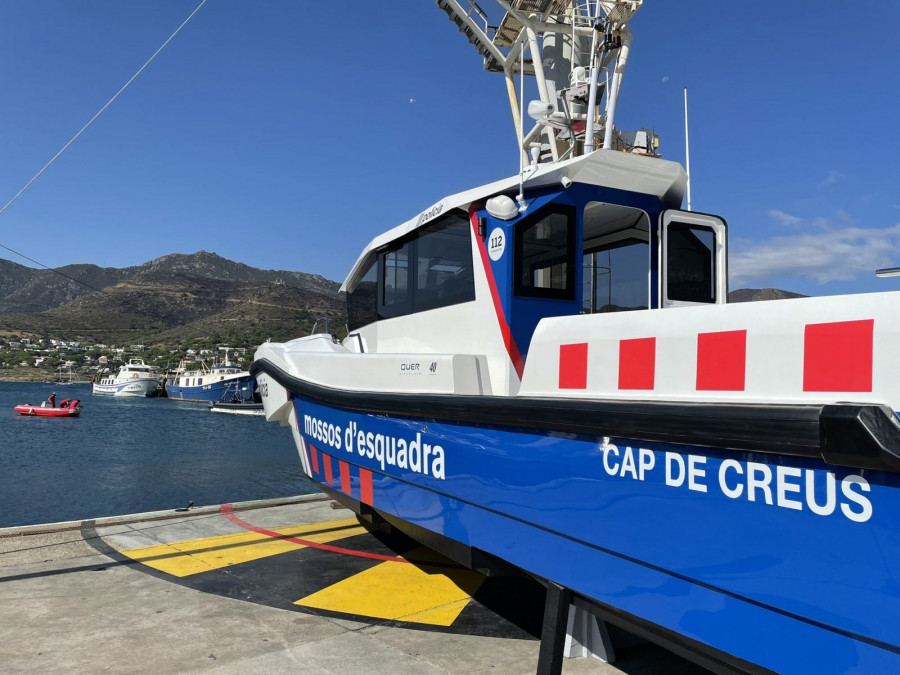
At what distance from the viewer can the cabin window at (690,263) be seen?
3715 mm

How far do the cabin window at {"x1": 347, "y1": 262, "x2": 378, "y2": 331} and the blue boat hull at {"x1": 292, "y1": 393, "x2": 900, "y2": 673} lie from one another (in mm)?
2159

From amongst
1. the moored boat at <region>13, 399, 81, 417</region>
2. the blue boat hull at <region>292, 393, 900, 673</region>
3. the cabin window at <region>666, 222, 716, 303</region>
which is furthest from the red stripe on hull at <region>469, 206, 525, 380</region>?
the moored boat at <region>13, 399, 81, 417</region>

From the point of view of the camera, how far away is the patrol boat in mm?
1659

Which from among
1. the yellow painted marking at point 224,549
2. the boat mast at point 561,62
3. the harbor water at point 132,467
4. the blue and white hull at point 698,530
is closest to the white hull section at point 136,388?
the harbor water at point 132,467

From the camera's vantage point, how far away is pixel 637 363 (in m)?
2.34

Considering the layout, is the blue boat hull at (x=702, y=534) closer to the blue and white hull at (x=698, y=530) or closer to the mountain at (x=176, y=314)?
the blue and white hull at (x=698, y=530)

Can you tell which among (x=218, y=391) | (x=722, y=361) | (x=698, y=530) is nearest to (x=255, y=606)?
(x=698, y=530)

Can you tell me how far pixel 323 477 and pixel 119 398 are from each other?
263ft

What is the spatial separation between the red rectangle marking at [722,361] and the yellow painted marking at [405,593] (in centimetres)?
244

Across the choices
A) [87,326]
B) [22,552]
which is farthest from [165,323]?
[22,552]

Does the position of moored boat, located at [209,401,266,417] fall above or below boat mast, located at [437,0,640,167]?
below

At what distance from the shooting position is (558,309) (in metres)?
3.39

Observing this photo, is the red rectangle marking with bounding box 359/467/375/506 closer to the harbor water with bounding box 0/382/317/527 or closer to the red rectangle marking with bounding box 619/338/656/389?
the red rectangle marking with bounding box 619/338/656/389

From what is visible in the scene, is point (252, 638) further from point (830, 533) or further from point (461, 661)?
point (830, 533)
